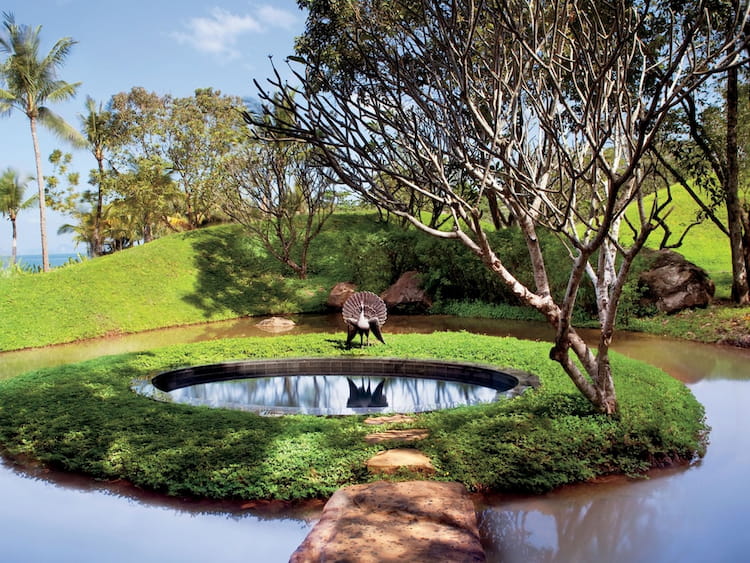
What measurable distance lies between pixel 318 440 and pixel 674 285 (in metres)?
12.3

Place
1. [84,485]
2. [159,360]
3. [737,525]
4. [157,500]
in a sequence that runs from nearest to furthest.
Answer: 1. [737,525]
2. [157,500]
3. [84,485]
4. [159,360]

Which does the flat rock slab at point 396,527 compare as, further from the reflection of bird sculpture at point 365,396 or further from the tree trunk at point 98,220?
the tree trunk at point 98,220

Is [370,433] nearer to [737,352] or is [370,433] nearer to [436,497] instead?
[436,497]

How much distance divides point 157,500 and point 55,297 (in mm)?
15139

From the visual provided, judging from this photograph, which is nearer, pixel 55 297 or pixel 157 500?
pixel 157 500

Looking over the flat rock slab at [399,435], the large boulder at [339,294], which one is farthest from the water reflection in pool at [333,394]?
the large boulder at [339,294]

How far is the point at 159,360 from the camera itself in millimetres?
10320

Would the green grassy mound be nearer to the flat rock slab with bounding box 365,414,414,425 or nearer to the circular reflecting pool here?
the flat rock slab with bounding box 365,414,414,425

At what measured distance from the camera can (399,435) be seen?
602cm

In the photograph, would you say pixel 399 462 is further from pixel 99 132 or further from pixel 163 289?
pixel 99 132

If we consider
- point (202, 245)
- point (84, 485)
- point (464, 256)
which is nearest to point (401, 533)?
point (84, 485)

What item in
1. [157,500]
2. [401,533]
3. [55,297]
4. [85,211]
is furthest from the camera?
[85,211]

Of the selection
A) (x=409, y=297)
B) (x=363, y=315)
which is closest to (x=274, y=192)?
(x=409, y=297)

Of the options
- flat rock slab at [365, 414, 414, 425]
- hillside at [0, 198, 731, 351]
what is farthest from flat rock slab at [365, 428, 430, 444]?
hillside at [0, 198, 731, 351]
